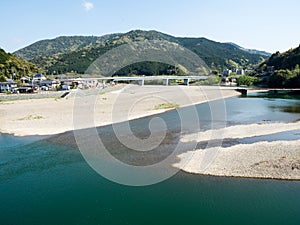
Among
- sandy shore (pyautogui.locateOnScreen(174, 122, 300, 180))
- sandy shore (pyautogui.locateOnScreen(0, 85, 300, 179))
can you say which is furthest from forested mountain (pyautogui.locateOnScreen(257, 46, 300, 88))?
sandy shore (pyautogui.locateOnScreen(174, 122, 300, 180))

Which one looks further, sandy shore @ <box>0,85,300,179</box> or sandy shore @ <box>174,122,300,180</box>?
sandy shore @ <box>0,85,300,179</box>

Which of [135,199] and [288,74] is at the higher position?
[288,74]

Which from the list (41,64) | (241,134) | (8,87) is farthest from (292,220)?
(41,64)

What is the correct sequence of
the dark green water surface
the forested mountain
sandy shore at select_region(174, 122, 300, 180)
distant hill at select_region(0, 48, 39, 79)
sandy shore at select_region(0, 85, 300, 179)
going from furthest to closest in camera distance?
distant hill at select_region(0, 48, 39, 79)
the forested mountain
sandy shore at select_region(0, 85, 300, 179)
sandy shore at select_region(174, 122, 300, 180)
the dark green water surface

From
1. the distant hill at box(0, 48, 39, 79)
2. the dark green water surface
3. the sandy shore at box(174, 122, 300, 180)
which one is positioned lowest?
the dark green water surface

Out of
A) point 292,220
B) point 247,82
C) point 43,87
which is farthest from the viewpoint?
point 247,82

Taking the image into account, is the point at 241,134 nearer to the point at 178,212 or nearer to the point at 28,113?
the point at 178,212

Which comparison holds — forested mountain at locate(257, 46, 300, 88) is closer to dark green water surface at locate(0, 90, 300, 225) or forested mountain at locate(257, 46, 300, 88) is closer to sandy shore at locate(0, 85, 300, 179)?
sandy shore at locate(0, 85, 300, 179)

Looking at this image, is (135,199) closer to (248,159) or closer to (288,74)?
(248,159)

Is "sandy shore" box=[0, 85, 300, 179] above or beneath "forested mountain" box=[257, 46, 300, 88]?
beneath

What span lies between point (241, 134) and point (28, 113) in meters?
21.8

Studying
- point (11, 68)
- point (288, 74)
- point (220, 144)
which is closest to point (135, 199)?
point (220, 144)

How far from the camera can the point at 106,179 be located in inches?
468

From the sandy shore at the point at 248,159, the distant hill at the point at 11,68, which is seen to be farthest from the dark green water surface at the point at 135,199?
the distant hill at the point at 11,68
